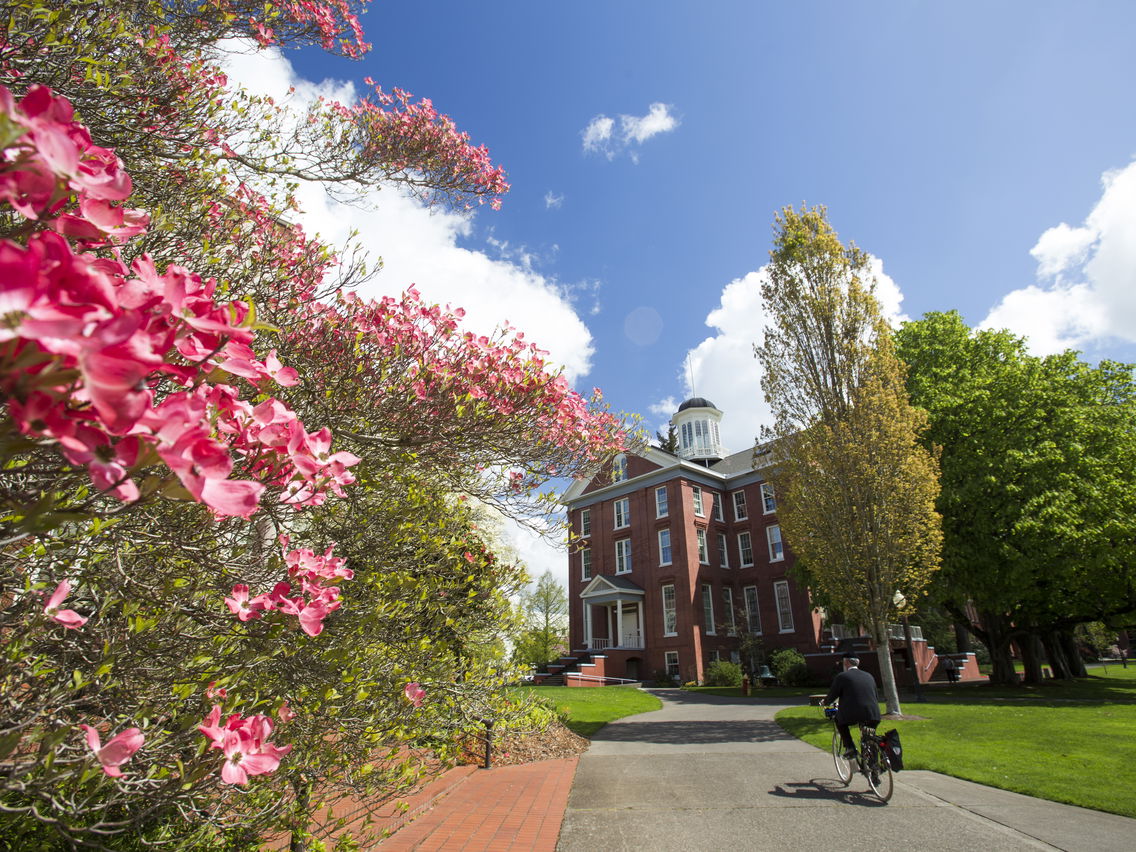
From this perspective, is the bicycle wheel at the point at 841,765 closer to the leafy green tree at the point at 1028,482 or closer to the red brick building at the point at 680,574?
the leafy green tree at the point at 1028,482

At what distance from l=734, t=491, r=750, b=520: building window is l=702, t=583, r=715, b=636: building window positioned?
5.24m

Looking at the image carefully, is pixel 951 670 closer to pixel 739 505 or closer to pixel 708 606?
pixel 708 606

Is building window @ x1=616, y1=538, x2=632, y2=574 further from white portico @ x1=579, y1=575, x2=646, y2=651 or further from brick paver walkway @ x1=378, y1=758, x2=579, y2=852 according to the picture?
brick paver walkway @ x1=378, y1=758, x2=579, y2=852

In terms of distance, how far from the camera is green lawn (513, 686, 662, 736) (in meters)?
14.0

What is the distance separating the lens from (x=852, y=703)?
792 centimetres

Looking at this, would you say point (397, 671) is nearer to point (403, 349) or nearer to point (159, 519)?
point (159, 519)

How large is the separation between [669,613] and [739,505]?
822 cm

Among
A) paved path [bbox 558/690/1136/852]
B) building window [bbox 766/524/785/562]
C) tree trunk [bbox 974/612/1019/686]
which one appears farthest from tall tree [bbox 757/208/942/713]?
building window [bbox 766/524/785/562]

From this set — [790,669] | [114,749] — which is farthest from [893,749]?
[790,669]

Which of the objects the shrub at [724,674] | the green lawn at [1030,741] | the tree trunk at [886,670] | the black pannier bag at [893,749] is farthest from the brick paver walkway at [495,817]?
the shrub at [724,674]

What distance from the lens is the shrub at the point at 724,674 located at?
26812mm

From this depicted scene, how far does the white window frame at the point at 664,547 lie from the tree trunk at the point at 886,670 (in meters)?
18.5

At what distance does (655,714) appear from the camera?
17.0 m

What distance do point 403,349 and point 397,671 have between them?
2160 millimetres
